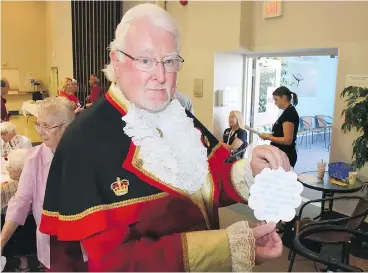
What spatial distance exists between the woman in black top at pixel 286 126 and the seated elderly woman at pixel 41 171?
2387 millimetres

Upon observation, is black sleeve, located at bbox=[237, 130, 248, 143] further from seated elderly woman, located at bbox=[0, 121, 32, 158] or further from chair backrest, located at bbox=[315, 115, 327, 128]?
seated elderly woman, located at bbox=[0, 121, 32, 158]

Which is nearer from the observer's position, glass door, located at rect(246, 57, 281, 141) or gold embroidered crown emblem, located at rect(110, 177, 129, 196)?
gold embroidered crown emblem, located at rect(110, 177, 129, 196)

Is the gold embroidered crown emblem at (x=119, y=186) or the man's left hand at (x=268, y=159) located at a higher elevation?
the man's left hand at (x=268, y=159)

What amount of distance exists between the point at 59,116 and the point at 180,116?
809 millimetres

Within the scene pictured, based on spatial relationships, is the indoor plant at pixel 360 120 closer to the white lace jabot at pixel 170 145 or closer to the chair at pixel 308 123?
the chair at pixel 308 123

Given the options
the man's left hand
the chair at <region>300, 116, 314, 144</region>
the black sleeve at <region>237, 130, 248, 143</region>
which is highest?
the man's left hand

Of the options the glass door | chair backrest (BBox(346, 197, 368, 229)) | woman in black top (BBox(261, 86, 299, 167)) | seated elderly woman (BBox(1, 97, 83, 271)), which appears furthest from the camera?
the glass door

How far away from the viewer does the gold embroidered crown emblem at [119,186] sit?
953mm

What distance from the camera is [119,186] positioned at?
958mm

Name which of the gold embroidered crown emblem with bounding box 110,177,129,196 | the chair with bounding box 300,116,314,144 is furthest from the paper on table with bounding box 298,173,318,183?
the gold embroidered crown emblem with bounding box 110,177,129,196

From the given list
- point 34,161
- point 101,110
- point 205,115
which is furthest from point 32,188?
point 205,115

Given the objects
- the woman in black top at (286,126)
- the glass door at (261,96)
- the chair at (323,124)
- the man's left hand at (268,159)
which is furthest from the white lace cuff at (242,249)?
the glass door at (261,96)

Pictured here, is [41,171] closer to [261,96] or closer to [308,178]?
[308,178]

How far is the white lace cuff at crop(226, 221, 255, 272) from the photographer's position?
89 centimetres
